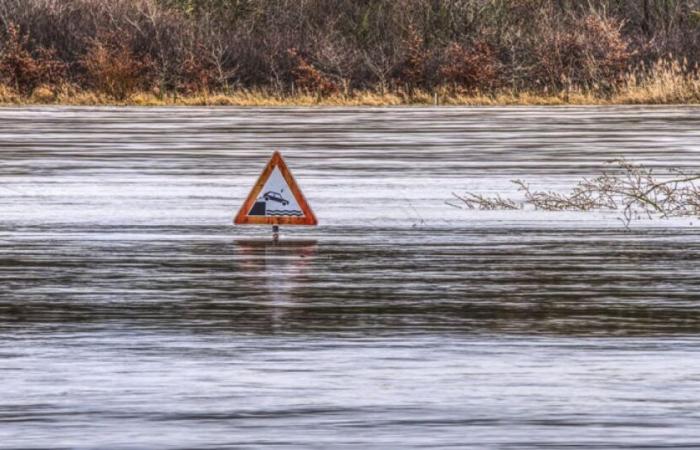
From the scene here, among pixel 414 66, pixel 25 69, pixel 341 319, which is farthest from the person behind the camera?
pixel 414 66

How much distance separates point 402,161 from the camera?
96.1ft

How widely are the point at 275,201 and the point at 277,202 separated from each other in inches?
0.7

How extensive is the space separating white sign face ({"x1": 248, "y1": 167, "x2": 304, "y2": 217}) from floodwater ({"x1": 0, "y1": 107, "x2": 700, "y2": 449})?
24 centimetres

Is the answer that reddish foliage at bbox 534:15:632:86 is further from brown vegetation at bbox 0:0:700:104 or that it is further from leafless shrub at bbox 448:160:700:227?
→ leafless shrub at bbox 448:160:700:227

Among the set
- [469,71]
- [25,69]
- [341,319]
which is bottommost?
[469,71]

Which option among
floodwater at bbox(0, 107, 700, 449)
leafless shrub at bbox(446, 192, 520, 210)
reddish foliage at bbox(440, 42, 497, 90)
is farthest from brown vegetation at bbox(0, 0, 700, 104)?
leafless shrub at bbox(446, 192, 520, 210)

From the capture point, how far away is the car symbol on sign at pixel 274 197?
696 inches

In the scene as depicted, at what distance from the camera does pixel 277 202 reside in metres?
17.7

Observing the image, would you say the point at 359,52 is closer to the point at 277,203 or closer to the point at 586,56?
the point at 586,56

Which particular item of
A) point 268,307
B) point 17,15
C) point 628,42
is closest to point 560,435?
point 268,307

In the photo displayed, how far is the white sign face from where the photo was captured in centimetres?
1766

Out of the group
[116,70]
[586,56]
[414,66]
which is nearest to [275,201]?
[116,70]

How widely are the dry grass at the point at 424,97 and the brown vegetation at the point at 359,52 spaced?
0.08 m

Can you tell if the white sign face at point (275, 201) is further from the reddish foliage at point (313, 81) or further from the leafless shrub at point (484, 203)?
the reddish foliage at point (313, 81)
